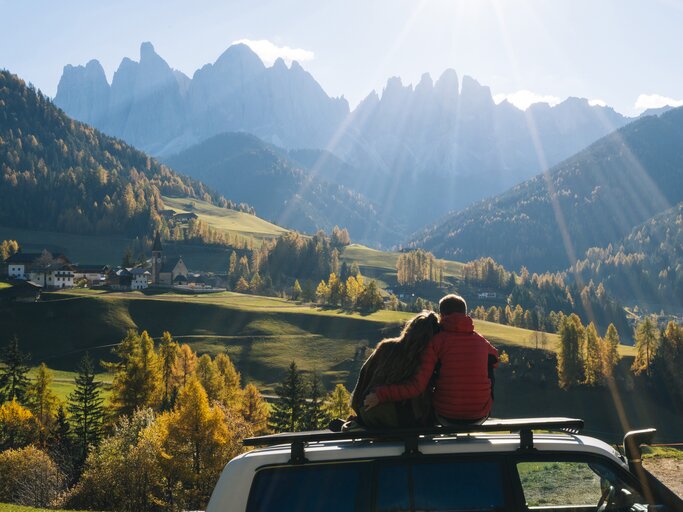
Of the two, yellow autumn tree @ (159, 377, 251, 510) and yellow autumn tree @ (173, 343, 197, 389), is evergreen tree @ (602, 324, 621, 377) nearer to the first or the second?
yellow autumn tree @ (173, 343, 197, 389)

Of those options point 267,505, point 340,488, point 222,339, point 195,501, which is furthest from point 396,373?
point 222,339

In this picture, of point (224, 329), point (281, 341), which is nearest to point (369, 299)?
point (281, 341)

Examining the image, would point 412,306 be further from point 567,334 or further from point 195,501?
point 195,501

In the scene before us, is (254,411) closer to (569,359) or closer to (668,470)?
(668,470)

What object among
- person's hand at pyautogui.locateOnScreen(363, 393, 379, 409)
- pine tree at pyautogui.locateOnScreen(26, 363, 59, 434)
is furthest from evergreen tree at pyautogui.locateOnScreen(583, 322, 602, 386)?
person's hand at pyautogui.locateOnScreen(363, 393, 379, 409)

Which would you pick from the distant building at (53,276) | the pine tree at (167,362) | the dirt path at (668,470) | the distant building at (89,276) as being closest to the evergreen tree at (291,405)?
the pine tree at (167,362)

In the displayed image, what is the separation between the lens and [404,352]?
29.3 ft

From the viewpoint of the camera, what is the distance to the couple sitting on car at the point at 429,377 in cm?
867

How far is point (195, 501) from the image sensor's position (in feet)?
163

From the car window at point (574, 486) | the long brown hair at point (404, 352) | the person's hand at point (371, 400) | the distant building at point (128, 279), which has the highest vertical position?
the distant building at point (128, 279)

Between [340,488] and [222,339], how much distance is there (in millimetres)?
130386

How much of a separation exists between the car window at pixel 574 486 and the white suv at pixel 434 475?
1cm

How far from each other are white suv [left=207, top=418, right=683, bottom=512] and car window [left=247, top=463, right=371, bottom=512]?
0.01 metres

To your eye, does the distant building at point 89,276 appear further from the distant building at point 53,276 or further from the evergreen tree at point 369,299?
the evergreen tree at point 369,299
